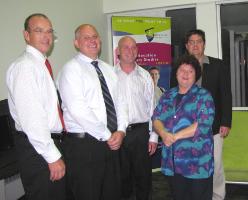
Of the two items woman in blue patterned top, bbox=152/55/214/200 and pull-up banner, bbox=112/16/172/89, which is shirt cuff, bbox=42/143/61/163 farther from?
pull-up banner, bbox=112/16/172/89

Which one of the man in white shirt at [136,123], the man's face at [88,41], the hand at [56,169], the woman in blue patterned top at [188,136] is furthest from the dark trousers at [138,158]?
the hand at [56,169]

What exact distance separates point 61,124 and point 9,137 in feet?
1.99

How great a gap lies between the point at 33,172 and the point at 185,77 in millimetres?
1268

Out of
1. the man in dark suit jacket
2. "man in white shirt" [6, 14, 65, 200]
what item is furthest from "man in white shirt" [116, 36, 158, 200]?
"man in white shirt" [6, 14, 65, 200]

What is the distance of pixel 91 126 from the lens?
83.8 inches

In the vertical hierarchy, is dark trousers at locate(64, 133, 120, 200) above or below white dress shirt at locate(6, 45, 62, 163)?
below

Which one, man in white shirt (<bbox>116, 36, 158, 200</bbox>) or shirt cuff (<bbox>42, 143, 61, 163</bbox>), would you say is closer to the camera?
shirt cuff (<bbox>42, 143, 61, 163</bbox>)

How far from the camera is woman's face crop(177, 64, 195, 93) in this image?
2379 mm

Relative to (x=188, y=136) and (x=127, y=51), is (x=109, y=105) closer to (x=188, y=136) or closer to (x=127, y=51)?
(x=188, y=136)

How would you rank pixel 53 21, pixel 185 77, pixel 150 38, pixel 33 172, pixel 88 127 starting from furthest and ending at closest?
pixel 150 38 < pixel 53 21 < pixel 185 77 < pixel 88 127 < pixel 33 172

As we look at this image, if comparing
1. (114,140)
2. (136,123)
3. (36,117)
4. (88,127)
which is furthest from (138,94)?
(36,117)

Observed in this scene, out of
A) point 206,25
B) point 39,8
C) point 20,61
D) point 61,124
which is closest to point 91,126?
point 61,124

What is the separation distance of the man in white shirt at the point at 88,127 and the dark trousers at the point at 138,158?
21.2 inches

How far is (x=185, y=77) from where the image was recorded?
2375mm
